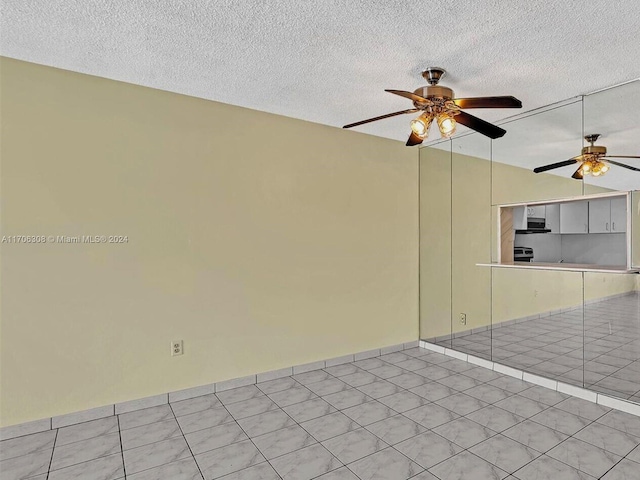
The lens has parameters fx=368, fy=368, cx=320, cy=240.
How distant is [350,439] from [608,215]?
8.33ft

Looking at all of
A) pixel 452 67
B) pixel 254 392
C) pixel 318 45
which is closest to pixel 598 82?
pixel 452 67

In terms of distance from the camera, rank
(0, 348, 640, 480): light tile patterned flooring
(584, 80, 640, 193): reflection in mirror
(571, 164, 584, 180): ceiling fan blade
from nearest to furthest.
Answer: (0, 348, 640, 480): light tile patterned flooring
(584, 80, 640, 193): reflection in mirror
(571, 164, 584, 180): ceiling fan blade

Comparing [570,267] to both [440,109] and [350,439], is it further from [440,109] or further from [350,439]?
[350,439]

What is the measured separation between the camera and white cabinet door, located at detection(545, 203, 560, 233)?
312 centimetres

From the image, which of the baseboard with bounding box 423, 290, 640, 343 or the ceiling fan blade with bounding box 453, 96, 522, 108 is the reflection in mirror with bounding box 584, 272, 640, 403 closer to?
the baseboard with bounding box 423, 290, 640, 343

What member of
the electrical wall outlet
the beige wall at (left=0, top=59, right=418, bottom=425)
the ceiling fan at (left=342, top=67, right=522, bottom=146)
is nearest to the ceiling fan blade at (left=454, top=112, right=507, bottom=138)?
the ceiling fan at (left=342, top=67, right=522, bottom=146)

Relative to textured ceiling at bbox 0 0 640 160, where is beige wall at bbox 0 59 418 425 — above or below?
below

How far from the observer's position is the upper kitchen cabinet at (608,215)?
109 inches

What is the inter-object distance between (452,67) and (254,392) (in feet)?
9.65

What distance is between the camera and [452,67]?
2490 mm

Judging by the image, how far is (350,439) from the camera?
2.38 metres

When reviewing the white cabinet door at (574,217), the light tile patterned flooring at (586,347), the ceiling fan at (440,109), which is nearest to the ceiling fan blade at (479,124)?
the ceiling fan at (440,109)

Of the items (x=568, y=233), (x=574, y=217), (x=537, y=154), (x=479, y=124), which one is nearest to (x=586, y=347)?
(x=568, y=233)

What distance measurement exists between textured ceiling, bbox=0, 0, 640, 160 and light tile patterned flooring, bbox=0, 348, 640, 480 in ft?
7.97
